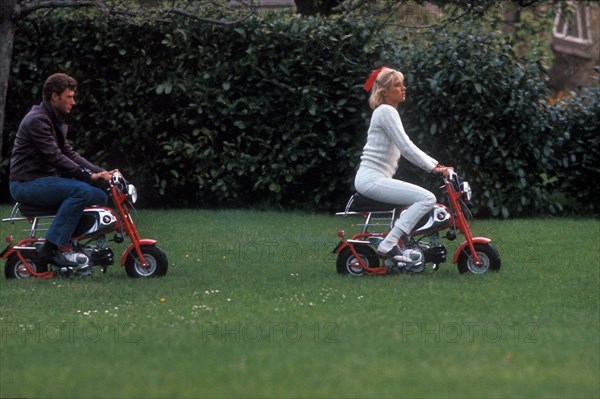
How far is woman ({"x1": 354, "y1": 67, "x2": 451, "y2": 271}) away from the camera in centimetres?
1023

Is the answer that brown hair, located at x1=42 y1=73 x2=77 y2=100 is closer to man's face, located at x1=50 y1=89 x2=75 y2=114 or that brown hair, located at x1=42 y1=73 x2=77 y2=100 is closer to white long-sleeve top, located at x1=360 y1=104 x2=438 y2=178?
man's face, located at x1=50 y1=89 x2=75 y2=114

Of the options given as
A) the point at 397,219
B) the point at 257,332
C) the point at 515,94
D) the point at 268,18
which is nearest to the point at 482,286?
the point at 397,219

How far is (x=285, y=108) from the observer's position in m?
16.1

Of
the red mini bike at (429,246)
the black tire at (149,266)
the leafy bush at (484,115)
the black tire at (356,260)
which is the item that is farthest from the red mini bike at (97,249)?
the leafy bush at (484,115)

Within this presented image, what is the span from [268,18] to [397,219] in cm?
645

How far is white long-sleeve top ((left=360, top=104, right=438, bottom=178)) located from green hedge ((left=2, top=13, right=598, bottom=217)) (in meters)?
4.91

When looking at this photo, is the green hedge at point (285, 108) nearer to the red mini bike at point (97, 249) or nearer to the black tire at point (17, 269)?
the red mini bike at point (97, 249)

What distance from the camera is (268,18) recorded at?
1617 cm

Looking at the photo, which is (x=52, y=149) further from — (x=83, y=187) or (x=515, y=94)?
(x=515, y=94)

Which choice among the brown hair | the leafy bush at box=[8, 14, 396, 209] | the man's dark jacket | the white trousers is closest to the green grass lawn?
the white trousers

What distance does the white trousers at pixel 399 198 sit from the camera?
1023cm

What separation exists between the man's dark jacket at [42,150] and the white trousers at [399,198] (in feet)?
7.82

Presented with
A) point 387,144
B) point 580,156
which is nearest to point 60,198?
point 387,144

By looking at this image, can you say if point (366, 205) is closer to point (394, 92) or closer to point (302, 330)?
point (394, 92)
